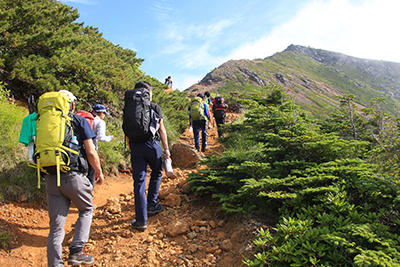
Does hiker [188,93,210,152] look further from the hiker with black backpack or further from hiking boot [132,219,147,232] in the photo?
the hiker with black backpack

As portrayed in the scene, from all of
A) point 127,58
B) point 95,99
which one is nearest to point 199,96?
point 95,99

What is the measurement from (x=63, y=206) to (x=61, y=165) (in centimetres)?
47

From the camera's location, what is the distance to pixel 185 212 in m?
3.51

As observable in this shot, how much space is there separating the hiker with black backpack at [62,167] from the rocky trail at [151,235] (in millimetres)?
498

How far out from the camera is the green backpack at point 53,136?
2145mm

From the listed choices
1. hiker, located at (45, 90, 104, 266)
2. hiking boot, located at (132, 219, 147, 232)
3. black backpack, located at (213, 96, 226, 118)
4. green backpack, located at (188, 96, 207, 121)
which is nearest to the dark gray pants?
hiker, located at (45, 90, 104, 266)

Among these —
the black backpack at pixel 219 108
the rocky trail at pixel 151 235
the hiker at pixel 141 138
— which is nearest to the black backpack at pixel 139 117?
the hiker at pixel 141 138

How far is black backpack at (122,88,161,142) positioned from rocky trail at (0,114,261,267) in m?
1.29

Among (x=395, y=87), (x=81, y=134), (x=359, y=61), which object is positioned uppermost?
(x=359, y=61)

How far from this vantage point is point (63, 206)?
230cm

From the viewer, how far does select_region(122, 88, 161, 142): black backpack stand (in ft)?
9.57

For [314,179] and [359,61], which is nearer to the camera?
[314,179]

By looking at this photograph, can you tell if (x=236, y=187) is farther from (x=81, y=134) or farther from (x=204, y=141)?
(x=204, y=141)

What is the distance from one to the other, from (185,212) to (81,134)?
1.97 metres
